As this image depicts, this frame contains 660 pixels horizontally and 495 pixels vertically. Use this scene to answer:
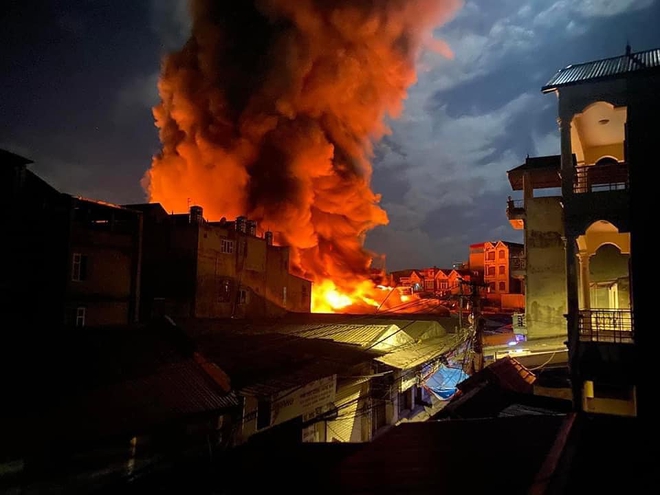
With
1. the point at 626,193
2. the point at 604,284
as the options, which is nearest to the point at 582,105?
the point at 626,193

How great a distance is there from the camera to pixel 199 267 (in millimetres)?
27297

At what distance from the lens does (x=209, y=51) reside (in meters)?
45.7

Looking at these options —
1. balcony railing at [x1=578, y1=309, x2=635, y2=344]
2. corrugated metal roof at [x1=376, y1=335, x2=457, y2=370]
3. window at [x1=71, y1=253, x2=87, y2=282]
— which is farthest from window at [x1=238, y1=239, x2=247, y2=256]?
balcony railing at [x1=578, y1=309, x2=635, y2=344]

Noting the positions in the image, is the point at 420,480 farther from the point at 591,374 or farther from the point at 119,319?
the point at 119,319

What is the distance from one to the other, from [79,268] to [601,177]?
870 inches

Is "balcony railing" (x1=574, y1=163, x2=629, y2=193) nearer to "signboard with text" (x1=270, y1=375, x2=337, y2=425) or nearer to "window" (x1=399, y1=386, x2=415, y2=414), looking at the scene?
"signboard with text" (x1=270, y1=375, x2=337, y2=425)

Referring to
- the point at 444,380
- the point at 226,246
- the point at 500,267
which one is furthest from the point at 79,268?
the point at 500,267

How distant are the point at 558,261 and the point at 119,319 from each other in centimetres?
2325

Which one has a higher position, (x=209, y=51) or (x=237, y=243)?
(x=209, y=51)

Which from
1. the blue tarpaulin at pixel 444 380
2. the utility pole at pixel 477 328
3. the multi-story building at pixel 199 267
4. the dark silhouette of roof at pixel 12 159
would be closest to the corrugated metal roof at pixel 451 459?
the utility pole at pixel 477 328

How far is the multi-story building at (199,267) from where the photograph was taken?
1069 inches

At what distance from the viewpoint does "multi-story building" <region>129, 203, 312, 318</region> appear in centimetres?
2714

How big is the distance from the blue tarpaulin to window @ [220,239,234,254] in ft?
48.6

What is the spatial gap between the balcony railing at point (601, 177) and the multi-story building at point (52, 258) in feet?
68.2
